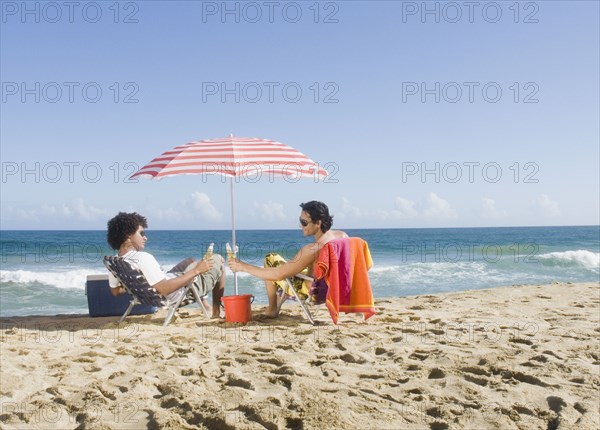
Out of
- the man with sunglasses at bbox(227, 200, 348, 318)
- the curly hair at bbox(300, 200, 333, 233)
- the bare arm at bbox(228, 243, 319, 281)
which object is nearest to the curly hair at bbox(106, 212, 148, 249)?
the man with sunglasses at bbox(227, 200, 348, 318)

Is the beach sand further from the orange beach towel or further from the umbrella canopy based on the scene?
the umbrella canopy

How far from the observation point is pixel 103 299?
6.60m

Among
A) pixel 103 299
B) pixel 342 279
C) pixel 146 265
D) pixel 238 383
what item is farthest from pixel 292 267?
pixel 103 299

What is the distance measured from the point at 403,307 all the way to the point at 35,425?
433 centimetres

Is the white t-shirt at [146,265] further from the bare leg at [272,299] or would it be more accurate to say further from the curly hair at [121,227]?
the bare leg at [272,299]

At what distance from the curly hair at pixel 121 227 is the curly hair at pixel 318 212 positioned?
1492 mm

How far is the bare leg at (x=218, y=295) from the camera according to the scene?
19.2 feet

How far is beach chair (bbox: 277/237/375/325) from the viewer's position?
5.06 metres

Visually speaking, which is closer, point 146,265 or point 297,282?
point 146,265

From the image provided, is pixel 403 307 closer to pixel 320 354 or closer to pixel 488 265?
pixel 320 354

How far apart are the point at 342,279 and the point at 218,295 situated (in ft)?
4.55

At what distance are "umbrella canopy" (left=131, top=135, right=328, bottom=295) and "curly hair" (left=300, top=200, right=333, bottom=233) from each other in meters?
0.42

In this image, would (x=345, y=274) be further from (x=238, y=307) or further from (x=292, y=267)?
(x=238, y=307)

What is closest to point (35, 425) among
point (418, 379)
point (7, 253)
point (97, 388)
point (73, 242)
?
point (97, 388)
